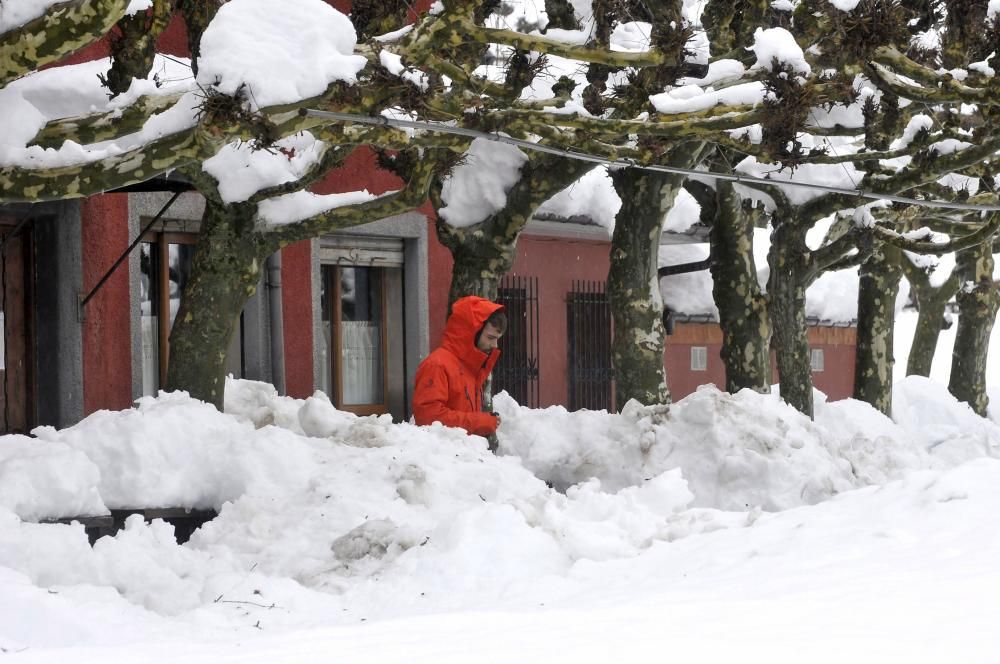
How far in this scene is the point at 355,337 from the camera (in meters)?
16.0

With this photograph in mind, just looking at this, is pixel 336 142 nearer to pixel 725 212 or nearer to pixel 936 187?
pixel 725 212

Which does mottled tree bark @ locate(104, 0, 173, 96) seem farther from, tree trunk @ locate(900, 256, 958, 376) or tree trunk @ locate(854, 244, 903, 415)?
tree trunk @ locate(900, 256, 958, 376)

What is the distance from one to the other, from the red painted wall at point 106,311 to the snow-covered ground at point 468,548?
1650 millimetres

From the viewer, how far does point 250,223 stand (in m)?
9.98

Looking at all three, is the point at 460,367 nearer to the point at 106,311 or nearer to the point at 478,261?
the point at 478,261

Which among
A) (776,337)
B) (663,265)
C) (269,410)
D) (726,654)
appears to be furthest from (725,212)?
(726,654)

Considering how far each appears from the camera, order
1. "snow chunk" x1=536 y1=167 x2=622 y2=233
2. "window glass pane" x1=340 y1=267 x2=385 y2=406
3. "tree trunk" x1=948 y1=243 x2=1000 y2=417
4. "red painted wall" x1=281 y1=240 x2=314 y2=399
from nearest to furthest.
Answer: "red painted wall" x1=281 y1=240 x2=314 y2=399, "window glass pane" x1=340 y1=267 x2=385 y2=406, "snow chunk" x1=536 y1=167 x2=622 y2=233, "tree trunk" x1=948 y1=243 x2=1000 y2=417

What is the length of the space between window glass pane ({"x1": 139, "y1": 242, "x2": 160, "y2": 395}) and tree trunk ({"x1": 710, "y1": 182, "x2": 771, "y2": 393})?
5.37 meters

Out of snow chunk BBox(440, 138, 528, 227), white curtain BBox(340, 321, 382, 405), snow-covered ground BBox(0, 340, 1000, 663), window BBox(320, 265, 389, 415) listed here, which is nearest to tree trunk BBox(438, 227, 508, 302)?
snow chunk BBox(440, 138, 528, 227)

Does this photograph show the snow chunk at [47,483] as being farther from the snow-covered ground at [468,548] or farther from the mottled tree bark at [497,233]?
the mottled tree bark at [497,233]

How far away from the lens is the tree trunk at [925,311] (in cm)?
2161

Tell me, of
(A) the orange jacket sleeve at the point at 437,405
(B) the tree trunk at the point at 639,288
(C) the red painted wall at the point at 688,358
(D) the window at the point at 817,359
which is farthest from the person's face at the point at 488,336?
(D) the window at the point at 817,359

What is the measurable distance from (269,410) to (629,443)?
115 inches

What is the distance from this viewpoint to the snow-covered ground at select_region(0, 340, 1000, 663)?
182 inches
